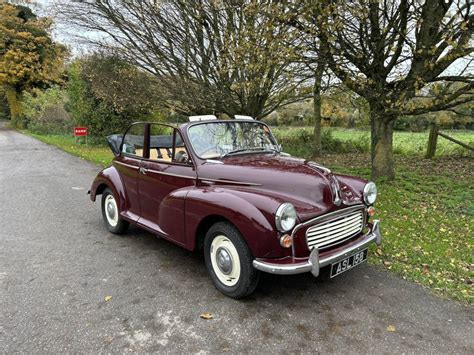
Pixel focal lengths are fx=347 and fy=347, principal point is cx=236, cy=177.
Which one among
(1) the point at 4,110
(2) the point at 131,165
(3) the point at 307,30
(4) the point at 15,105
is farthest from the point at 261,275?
(1) the point at 4,110

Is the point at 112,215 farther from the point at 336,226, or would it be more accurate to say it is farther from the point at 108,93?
the point at 108,93

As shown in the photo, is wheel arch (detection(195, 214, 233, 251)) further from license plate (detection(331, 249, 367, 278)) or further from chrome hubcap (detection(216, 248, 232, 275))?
license plate (detection(331, 249, 367, 278))

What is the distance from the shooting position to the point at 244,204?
10.6ft

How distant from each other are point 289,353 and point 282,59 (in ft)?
18.6

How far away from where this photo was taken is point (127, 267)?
420 centimetres

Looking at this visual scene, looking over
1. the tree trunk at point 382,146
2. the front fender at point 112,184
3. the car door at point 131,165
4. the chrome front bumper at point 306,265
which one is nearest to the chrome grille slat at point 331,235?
the chrome front bumper at point 306,265

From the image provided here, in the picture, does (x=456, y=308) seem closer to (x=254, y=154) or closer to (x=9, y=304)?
(x=254, y=154)

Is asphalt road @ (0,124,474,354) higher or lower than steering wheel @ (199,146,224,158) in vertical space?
lower

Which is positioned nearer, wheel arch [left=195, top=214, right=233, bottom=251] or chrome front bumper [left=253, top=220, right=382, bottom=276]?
chrome front bumper [left=253, top=220, right=382, bottom=276]

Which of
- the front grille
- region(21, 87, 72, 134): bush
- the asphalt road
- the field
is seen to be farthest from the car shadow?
region(21, 87, 72, 134): bush

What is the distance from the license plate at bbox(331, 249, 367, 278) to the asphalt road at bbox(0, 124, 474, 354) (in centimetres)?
32

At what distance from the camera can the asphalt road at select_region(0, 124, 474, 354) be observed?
2805 mm

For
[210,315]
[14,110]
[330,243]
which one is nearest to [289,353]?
[210,315]

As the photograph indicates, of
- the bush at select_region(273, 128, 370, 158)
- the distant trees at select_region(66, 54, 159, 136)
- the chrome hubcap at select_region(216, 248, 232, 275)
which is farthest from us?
the bush at select_region(273, 128, 370, 158)
